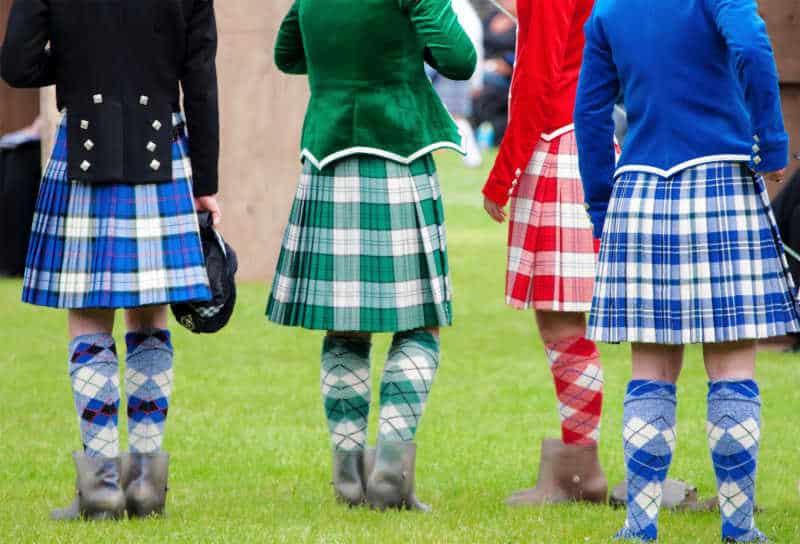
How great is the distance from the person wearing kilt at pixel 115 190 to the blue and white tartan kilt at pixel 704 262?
4.00ft

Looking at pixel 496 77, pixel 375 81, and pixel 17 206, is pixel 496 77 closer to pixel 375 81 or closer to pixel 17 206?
pixel 17 206

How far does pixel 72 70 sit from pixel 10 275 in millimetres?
7881

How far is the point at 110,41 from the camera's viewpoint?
4.32 m

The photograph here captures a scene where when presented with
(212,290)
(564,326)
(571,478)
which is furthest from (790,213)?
(212,290)

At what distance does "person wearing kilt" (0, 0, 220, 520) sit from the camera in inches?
170

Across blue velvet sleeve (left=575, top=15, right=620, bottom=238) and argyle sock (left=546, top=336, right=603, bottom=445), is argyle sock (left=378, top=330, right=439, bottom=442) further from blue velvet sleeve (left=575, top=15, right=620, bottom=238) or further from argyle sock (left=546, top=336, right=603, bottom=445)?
blue velvet sleeve (left=575, top=15, right=620, bottom=238)

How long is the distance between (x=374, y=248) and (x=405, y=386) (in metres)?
0.41

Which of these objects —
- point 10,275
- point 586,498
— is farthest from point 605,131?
point 10,275

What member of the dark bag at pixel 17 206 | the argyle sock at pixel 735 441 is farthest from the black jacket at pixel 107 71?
the dark bag at pixel 17 206

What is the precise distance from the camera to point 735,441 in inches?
157

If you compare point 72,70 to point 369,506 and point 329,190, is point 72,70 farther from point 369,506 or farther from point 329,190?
point 369,506

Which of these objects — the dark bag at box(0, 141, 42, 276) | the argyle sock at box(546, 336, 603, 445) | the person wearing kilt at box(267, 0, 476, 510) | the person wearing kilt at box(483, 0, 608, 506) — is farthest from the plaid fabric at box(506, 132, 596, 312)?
the dark bag at box(0, 141, 42, 276)

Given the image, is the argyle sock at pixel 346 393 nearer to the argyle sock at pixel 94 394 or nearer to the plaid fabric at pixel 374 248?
the plaid fabric at pixel 374 248

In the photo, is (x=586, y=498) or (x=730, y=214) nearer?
(x=730, y=214)
